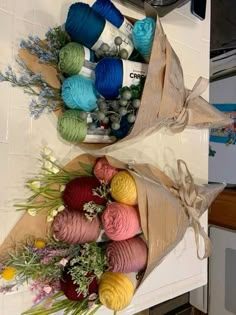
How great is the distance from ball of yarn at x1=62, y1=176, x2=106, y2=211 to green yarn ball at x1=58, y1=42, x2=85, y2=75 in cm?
20

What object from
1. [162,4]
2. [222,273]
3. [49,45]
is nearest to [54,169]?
[49,45]

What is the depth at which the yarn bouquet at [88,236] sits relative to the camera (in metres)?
0.63

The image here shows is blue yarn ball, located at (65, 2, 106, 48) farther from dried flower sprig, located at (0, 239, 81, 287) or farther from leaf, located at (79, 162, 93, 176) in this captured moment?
dried flower sprig, located at (0, 239, 81, 287)

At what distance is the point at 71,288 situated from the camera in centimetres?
64

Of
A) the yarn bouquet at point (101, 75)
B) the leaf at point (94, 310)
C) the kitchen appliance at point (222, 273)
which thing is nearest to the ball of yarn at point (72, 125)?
the yarn bouquet at point (101, 75)

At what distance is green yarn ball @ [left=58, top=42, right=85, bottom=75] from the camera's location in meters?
0.62

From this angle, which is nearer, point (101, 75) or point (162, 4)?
point (101, 75)

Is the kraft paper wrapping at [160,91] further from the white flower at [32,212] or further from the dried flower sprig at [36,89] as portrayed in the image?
the white flower at [32,212]

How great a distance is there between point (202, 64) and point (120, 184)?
0.44m

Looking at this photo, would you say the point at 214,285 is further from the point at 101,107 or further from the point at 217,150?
the point at 101,107

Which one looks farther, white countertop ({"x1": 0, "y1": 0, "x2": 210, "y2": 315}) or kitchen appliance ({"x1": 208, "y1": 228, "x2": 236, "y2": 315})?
kitchen appliance ({"x1": 208, "y1": 228, "x2": 236, "y2": 315})

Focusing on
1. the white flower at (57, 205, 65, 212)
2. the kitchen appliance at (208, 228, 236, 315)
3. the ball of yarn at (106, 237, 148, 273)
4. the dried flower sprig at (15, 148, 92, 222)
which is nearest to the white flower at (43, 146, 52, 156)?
the dried flower sprig at (15, 148, 92, 222)

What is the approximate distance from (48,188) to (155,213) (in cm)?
20

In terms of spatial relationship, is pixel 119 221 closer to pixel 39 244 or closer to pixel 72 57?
pixel 39 244
